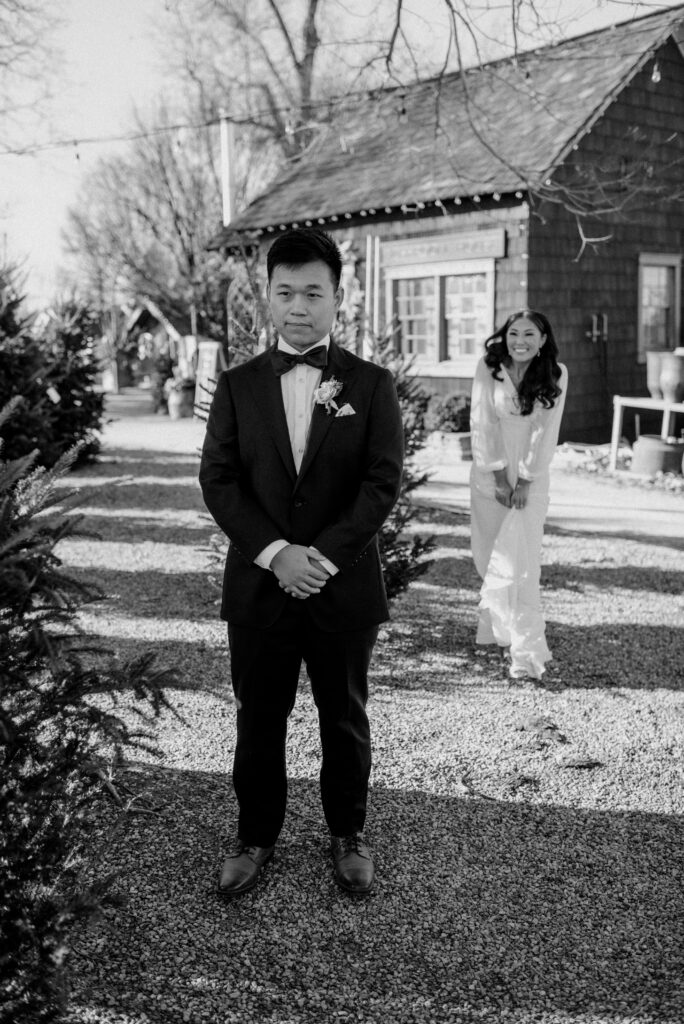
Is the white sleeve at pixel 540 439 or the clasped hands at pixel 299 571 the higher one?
the white sleeve at pixel 540 439

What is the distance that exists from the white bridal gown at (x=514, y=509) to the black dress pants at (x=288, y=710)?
2.17 meters

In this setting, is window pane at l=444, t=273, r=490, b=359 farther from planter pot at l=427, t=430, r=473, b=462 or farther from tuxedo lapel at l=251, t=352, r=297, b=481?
tuxedo lapel at l=251, t=352, r=297, b=481

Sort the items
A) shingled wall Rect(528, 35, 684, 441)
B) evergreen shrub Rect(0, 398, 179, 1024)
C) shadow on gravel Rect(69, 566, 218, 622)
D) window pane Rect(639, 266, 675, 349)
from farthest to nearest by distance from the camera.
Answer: window pane Rect(639, 266, 675, 349), shingled wall Rect(528, 35, 684, 441), shadow on gravel Rect(69, 566, 218, 622), evergreen shrub Rect(0, 398, 179, 1024)

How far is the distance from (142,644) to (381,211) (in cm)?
1198

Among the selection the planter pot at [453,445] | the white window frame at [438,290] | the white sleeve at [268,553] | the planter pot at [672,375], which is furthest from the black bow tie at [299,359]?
the white window frame at [438,290]

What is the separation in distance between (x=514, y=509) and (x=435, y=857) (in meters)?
2.33

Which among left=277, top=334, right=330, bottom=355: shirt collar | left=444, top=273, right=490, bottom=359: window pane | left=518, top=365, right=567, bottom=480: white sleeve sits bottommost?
left=518, top=365, right=567, bottom=480: white sleeve

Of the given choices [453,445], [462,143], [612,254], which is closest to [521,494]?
[453,445]

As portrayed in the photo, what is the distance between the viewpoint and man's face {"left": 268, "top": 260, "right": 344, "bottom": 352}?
3098 millimetres

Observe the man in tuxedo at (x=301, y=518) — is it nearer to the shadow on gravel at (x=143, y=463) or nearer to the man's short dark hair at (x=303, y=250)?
the man's short dark hair at (x=303, y=250)

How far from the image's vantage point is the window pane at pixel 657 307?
16.2 meters

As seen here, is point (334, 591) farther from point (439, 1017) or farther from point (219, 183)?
point (219, 183)

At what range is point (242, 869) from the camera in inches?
128

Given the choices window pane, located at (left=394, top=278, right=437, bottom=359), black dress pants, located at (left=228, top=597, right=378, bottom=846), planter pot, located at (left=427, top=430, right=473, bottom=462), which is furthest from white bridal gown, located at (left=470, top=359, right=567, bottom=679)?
window pane, located at (left=394, top=278, right=437, bottom=359)
